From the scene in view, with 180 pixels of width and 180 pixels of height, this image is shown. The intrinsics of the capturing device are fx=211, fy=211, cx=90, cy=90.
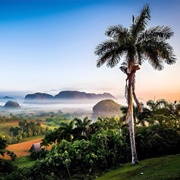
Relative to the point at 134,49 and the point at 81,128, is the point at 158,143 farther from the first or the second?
the point at 81,128

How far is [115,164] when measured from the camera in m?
13.5

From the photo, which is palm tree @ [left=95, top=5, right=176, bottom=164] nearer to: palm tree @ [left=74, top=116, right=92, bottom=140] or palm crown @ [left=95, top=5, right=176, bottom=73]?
palm crown @ [left=95, top=5, right=176, bottom=73]

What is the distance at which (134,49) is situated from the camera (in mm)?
12156

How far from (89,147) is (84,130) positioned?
337 inches

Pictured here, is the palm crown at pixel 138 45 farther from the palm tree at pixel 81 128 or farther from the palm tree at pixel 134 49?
the palm tree at pixel 81 128

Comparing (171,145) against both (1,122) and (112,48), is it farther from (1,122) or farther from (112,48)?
(1,122)

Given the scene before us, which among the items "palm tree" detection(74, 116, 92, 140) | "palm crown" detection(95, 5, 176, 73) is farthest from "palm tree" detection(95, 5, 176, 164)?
"palm tree" detection(74, 116, 92, 140)

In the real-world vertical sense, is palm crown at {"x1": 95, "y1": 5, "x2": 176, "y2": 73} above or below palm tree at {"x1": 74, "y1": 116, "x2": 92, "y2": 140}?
above

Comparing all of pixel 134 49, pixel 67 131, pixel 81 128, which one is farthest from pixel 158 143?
pixel 67 131

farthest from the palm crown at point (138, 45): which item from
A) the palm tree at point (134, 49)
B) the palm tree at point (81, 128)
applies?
the palm tree at point (81, 128)

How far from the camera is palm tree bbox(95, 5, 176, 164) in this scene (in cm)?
1234

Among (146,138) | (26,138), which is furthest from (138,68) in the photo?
(26,138)

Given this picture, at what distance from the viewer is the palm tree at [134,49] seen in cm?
1234

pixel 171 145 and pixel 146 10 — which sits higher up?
pixel 146 10
